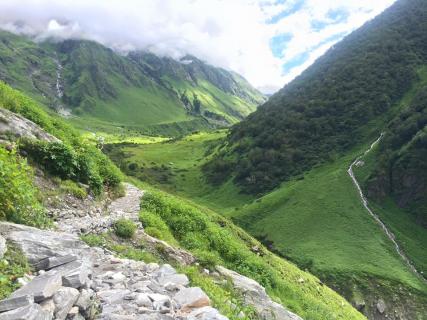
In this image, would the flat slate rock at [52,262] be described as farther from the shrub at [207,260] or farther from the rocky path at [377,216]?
the rocky path at [377,216]

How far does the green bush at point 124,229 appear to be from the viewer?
58.0ft

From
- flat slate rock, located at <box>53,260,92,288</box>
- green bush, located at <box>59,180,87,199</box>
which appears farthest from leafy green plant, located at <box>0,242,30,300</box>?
green bush, located at <box>59,180,87,199</box>

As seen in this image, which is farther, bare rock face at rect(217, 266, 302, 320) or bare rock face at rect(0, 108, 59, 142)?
bare rock face at rect(0, 108, 59, 142)

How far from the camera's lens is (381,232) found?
111812 mm

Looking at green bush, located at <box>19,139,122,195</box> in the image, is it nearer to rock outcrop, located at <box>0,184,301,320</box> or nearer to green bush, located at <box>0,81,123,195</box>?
green bush, located at <box>0,81,123,195</box>

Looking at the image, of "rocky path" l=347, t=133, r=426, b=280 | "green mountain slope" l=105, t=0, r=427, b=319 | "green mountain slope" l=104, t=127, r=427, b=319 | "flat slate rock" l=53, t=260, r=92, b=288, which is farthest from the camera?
"rocky path" l=347, t=133, r=426, b=280

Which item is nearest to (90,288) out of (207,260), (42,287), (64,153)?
(42,287)

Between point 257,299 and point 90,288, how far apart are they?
8514 mm

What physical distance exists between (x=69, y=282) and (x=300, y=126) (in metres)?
185

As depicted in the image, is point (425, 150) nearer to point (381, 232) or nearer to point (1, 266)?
point (381, 232)

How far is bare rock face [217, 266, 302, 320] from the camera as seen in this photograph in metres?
16.1

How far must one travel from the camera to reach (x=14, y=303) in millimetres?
8062

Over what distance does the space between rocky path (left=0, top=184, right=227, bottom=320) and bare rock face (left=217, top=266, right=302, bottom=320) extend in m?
4.48

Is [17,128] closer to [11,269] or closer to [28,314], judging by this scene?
[11,269]
